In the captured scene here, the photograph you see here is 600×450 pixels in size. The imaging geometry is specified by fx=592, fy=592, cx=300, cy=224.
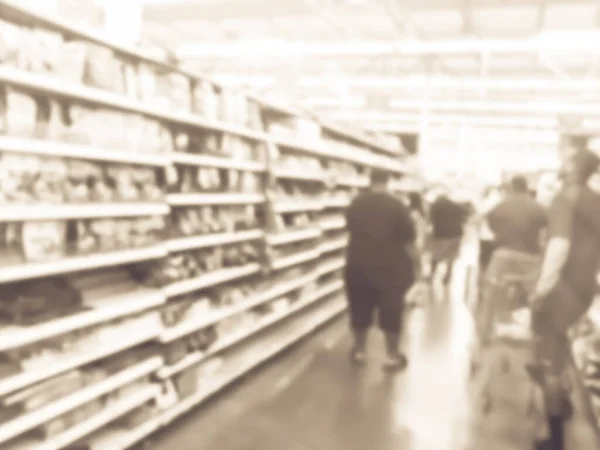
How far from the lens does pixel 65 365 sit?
103 inches

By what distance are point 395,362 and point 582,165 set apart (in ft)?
7.74

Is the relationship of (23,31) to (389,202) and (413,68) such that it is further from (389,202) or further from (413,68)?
(413,68)

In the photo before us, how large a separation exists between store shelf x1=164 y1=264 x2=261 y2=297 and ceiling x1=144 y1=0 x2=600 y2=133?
1.79 metres

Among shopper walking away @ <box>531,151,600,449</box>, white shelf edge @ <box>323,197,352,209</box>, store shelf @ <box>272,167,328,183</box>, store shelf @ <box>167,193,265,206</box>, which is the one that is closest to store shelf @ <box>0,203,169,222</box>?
store shelf @ <box>167,193,265,206</box>

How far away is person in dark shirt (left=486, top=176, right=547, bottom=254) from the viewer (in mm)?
4688

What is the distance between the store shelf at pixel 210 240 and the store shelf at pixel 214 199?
8.4 inches

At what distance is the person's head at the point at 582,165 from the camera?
10.7ft

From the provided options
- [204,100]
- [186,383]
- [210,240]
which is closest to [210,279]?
[210,240]

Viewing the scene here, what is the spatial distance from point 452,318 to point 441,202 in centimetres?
199

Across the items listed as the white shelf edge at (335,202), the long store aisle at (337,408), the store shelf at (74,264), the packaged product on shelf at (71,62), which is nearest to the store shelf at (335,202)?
the white shelf edge at (335,202)

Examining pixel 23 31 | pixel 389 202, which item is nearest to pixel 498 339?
pixel 389 202

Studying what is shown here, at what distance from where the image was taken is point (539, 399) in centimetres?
418

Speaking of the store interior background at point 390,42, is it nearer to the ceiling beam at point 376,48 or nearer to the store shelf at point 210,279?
the ceiling beam at point 376,48

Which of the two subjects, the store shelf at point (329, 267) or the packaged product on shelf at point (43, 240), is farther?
the store shelf at point (329, 267)
